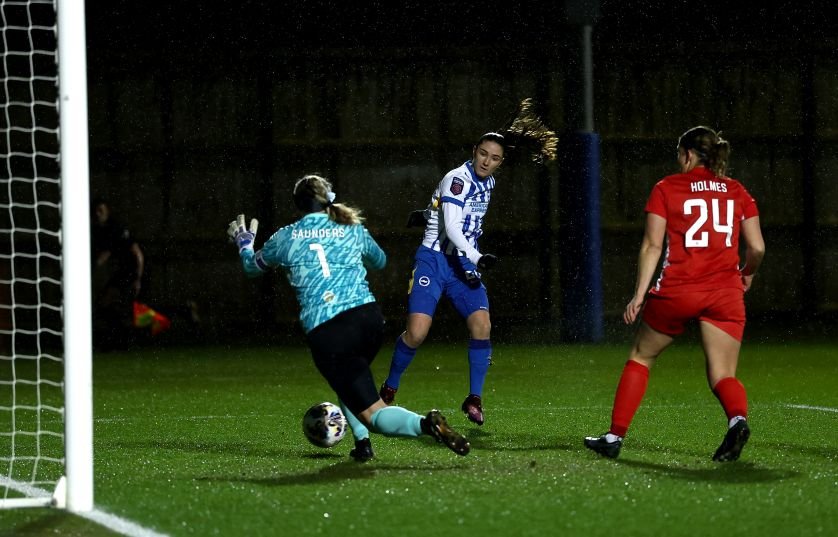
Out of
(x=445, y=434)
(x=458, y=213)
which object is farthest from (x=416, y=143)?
(x=445, y=434)

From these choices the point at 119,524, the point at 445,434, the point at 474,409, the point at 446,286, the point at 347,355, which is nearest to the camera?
the point at 119,524

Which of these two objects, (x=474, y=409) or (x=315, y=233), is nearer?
(x=315, y=233)

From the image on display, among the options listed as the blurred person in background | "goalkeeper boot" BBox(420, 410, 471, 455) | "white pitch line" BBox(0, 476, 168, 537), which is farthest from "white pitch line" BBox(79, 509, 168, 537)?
the blurred person in background

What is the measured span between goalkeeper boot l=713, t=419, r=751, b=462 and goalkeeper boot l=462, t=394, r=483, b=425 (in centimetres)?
209

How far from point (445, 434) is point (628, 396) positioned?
1192 mm

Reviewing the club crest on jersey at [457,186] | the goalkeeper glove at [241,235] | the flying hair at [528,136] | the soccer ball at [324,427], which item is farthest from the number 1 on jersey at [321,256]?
the flying hair at [528,136]

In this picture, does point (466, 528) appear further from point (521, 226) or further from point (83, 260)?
point (521, 226)

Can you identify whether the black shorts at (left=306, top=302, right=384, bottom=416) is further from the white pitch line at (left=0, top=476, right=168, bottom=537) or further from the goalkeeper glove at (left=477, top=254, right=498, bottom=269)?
the goalkeeper glove at (left=477, top=254, right=498, bottom=269)

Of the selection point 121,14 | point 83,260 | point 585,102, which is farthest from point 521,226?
point 83,260

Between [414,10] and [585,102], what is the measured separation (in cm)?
502

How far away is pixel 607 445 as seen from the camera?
7.73 metres

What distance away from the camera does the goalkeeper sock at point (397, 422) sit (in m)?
7.25

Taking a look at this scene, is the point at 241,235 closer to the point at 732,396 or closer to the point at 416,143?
the point at 732,396

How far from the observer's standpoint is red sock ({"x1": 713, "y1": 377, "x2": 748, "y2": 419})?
7.55 m
